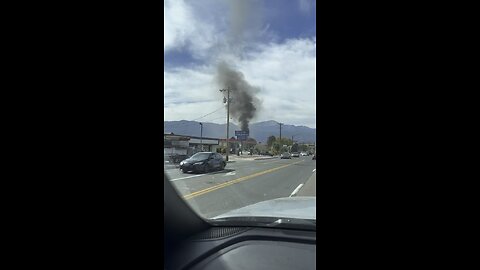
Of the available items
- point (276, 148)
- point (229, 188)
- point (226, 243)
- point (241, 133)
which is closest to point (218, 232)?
point (226, 243)

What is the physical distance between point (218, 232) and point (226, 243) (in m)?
0.20

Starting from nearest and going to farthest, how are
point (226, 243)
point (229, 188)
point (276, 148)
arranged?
point (226, 243) → point (229, 188) → point (276, 148)

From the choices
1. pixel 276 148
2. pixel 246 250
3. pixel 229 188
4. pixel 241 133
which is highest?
pixel 241 133

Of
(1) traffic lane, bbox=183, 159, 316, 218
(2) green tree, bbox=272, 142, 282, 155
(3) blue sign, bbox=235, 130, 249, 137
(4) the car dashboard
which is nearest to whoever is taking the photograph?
(4) the car dashboard

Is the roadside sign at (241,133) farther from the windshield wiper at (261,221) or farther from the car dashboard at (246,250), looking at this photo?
the car dashboard at (246,250)

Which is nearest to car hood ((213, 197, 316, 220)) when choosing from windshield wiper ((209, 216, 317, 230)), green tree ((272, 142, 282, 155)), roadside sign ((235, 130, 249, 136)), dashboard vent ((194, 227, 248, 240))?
windshield wiper ((209, 216, 317, 230))

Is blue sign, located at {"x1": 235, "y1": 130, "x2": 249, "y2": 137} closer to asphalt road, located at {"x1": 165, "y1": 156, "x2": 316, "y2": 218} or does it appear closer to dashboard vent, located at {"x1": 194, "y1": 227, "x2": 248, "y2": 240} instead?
asphalt road, located at {"x1": 165, "y1": 156, "x2": 316, "y2": 218}

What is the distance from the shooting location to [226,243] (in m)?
2.68

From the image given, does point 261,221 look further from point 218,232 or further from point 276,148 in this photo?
point 276,148

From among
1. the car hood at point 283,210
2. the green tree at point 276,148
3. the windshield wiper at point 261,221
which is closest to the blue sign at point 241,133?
the car hood at point 283,210

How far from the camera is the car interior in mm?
2332
